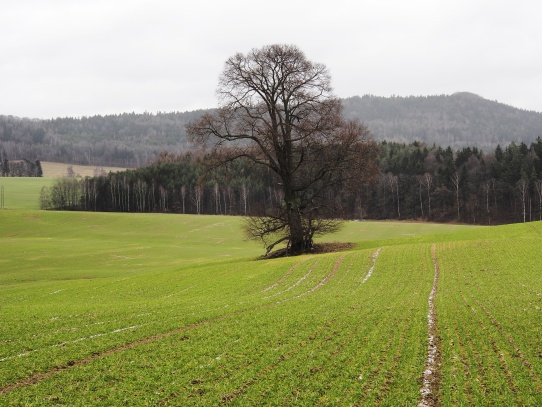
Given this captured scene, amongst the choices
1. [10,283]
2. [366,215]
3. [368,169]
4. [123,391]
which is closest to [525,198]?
[366,215]

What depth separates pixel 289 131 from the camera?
37.4m

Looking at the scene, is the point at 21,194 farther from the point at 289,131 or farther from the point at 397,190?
the point at 289,131

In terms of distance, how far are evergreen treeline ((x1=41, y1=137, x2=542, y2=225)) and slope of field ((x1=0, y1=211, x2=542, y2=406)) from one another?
5721 cm

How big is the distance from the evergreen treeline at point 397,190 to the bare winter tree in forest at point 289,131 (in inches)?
1718

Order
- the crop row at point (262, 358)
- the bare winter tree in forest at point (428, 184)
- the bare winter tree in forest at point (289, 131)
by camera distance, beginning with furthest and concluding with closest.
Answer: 1. the bare winter tree in forest at point (428, 184)
2. the bare winter tree in forest at point (289, 131)
3. the crop row at point (262, 358)

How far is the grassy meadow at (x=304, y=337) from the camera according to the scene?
8.86 metres

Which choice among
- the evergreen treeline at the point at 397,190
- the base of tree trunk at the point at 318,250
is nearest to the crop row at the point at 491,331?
the base of tree trunk at the point at 318,250

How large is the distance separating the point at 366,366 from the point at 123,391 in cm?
547

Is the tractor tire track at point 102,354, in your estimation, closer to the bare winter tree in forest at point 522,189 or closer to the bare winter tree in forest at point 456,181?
the bare winter tree in forest at point 522,189

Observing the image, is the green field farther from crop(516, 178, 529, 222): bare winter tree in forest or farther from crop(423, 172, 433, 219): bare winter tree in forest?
crop(516, 178, 529, 222): bare winter tree in forest

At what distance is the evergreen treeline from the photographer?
367 ft

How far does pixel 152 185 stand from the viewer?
15338 cm

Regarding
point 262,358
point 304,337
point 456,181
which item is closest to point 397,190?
point 456,181

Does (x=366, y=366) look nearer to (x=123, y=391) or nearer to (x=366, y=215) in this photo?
(x=123, y=391)
